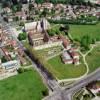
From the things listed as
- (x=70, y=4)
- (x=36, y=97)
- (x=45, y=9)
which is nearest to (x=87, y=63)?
(x=36, y=97)

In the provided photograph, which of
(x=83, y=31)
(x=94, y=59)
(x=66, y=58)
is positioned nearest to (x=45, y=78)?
(x=66, y=58)

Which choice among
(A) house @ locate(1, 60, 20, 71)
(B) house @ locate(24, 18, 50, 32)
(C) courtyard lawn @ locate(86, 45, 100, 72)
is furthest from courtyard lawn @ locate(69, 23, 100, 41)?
(A) house @ locate(1, 60, 20, 71)

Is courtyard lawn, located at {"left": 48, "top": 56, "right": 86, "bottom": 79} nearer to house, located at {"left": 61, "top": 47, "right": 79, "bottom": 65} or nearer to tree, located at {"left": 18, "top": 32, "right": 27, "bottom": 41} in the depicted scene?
house, located at {"left": 61, "top": 47, "right": 79, "bottom": 65}

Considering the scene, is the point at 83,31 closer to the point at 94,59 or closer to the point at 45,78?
the point at 94,59

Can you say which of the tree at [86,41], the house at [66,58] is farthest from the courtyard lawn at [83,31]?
the house at [66,58]

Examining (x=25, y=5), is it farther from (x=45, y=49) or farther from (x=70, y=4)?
(x=45, y=49)

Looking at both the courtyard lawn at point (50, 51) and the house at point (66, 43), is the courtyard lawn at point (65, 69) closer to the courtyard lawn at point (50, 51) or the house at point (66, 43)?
the courtyard lawn at point (50, 51)
